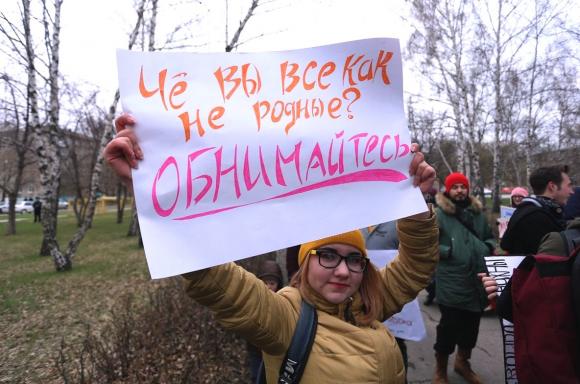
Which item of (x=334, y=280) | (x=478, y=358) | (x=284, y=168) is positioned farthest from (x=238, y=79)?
(x=478, y=358)

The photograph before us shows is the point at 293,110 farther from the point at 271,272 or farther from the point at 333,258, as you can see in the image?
the point at 271,272

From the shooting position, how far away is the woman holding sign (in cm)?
118

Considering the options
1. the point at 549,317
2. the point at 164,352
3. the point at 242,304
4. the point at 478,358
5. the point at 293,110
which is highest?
the point at 293,110

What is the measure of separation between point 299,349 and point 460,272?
2.21 metres

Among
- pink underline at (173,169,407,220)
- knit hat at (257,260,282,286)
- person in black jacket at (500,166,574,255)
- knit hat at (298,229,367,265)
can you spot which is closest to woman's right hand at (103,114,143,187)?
pink underline at (173,169,407,220)

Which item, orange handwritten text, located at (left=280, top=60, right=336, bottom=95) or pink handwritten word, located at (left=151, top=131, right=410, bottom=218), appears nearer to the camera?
pink handwritten word, located at (left=151, top=131, right=410, bottom=218)

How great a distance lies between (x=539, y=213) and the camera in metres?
2.53

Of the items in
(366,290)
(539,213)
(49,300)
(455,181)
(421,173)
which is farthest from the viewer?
(49,300)

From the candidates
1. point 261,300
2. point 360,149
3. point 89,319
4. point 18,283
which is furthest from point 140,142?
point 18,283

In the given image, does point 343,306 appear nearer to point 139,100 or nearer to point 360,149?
point 360,149

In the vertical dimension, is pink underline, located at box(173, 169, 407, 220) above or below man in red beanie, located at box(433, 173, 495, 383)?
above

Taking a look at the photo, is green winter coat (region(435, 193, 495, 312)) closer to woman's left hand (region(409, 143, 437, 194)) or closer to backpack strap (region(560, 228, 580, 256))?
backpack strap (region(560, 228, 580, 256))

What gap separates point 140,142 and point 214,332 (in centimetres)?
253

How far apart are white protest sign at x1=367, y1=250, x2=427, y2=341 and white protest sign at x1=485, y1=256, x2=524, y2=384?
0.80m
